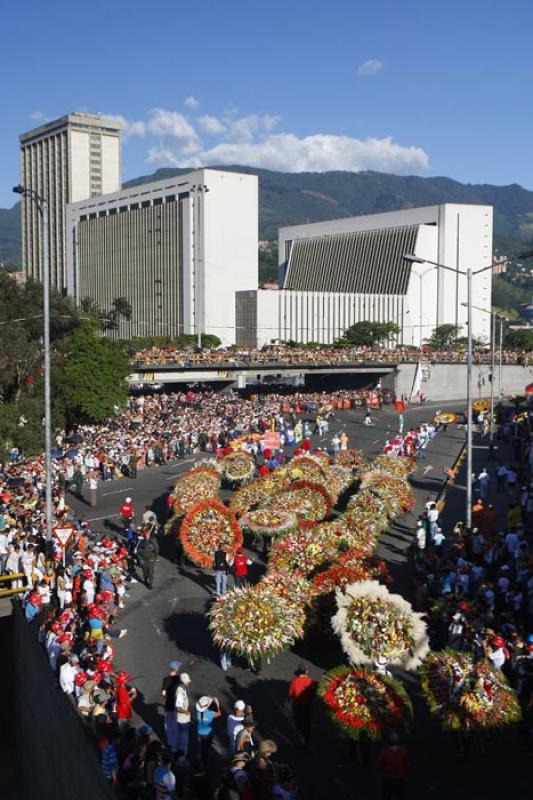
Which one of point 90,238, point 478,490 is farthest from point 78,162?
point 478,490

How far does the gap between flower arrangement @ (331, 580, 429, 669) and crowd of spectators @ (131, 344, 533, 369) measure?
5140 centimetres

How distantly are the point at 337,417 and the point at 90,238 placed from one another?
107937 millimetres

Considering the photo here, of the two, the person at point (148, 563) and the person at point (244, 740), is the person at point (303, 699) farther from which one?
the person at point (148, 563)

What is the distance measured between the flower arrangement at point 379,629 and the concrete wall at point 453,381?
63.0 meters

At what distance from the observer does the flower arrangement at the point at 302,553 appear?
54.0ft

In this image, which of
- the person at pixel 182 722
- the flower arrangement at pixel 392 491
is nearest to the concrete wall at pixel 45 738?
the person at pixel 182 722

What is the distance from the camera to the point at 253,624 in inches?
521

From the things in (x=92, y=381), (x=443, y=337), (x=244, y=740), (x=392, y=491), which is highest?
(x=443, y=337)

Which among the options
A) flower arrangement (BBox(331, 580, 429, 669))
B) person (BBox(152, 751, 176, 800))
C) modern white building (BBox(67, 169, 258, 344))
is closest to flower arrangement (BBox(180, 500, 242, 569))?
flower arrangement (BBox(331, 580, 429, 669))

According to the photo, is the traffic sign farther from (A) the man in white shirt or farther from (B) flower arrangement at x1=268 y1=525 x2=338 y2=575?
(A) the man in white shirt

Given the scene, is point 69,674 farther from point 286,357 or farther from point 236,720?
point 286,357

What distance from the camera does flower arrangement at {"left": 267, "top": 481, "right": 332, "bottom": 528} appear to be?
21.8m

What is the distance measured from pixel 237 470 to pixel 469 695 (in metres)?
18.7

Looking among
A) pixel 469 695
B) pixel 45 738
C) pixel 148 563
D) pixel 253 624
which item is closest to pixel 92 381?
pixel 148 563
